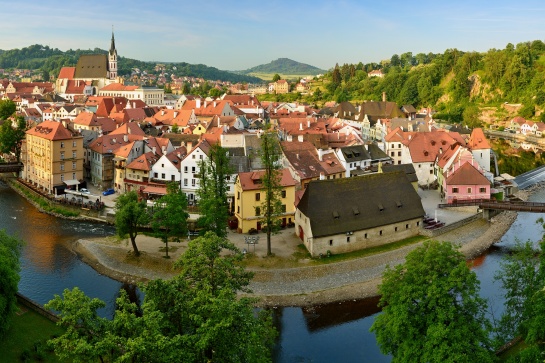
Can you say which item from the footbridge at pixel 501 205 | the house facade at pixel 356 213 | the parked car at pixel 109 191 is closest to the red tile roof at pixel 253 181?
the house facade at pixel 356 213

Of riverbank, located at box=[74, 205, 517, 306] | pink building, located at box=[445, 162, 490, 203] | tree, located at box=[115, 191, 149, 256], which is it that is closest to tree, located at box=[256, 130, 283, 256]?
riverbank, located at box=[74, 205, 517, 306]

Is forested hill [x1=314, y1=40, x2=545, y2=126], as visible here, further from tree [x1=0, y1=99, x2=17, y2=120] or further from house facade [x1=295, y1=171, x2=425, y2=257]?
tree [x1=0, y1=99, x2=17, y2=120]

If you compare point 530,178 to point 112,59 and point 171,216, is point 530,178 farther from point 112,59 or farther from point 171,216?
point 112,59

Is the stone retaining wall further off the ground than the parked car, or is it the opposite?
the parked car

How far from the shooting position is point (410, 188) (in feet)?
136

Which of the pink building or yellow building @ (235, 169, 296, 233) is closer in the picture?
yellow building @ (235, 169, 296, 233)

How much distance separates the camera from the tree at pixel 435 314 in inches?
717

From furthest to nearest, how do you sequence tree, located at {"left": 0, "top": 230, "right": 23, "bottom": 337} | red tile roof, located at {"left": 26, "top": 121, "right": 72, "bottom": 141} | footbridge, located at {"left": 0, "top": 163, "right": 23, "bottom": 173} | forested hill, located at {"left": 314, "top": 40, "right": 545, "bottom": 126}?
forested hill, located at {"left": 314, "top": 40, "right": 545, "bottom": 126}
footbridge, located at {"left": 0, "top": 163, "right": 23, "bottom": 173}
red tile roof, located at {"left": 26, "top": 121, "right": 72, "bottom": 141}
tree, located at {"left": 0, "top": 230, "right": 23, "bottom": 337}

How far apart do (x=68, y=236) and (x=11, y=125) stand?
1186 inches

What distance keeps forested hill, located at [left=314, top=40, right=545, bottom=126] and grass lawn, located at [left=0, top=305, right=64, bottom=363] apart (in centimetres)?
8991

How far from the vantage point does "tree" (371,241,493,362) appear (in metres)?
18.2

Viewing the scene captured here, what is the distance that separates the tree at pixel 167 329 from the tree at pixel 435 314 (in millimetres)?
4984

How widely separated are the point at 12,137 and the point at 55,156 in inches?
544

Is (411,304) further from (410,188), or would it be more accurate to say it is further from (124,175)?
(124,175)
